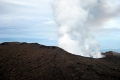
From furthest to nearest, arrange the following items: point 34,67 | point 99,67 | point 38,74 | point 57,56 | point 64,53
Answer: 1. point 64,53
2. point 57,56
3. point 99,67
4. point 34,67
5. point 38,74

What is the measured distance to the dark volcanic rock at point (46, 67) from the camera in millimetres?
19453

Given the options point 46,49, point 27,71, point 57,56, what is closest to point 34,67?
point 27,71

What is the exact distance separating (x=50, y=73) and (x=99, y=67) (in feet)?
25.2

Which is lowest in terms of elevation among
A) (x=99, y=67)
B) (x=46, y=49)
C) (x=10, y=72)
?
(x=10, y=72)

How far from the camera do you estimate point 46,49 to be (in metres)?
28.0

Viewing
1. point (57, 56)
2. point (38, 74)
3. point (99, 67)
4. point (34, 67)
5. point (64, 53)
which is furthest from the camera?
point (64, 53)

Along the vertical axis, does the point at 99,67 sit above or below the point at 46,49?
below

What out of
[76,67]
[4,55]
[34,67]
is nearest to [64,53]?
[76,67]

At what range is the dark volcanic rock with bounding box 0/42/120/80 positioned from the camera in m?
19.5

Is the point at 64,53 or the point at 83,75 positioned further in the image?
the point at 64,53

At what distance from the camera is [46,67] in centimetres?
2142

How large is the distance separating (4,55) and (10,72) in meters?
5.30

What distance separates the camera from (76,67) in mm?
22219

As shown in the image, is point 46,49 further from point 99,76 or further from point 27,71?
point 99,76
